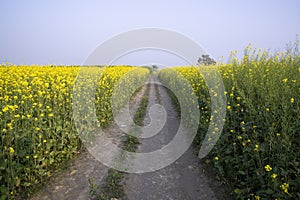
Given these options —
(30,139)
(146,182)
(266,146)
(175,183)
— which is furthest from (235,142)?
(30,139)

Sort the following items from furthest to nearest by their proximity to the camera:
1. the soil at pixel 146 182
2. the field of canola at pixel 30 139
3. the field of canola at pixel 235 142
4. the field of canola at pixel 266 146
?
1. the soil at pixel 146 182
2. the field of canola at pixel 30 139
3. the field of canola at pixel 235 142
4. the field of canola at pixel 266 146

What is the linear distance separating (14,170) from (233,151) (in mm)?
3857

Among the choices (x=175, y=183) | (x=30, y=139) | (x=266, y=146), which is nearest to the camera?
(x=266, y=146)

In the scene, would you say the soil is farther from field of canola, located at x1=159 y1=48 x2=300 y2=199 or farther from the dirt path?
field of canola, located at x1=159 y1=48 x2=300 y2=199

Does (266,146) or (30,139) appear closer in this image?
(266,146)

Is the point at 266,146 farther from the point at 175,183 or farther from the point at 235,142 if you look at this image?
the point at 175,183

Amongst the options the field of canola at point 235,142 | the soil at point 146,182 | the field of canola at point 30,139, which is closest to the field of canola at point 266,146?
the field of canola at point 235,142

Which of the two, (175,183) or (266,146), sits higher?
(266,146)

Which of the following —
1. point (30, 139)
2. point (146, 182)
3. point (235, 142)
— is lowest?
point (146, 182)

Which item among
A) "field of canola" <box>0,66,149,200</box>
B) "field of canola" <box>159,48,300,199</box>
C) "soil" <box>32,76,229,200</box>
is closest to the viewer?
"field of canola" <box>159,48,300,199</box>

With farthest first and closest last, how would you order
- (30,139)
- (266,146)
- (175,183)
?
1. (175,183)
2. (30,139)
3. (266,146)

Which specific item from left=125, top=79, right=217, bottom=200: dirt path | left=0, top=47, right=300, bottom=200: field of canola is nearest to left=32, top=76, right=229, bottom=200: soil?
left=125, top=79, right=217, bottom=200: dirt path

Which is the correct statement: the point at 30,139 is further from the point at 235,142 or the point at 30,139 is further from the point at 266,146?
the point at 266,146

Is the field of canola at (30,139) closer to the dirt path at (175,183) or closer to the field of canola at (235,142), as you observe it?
the field of canola at (235,142)
